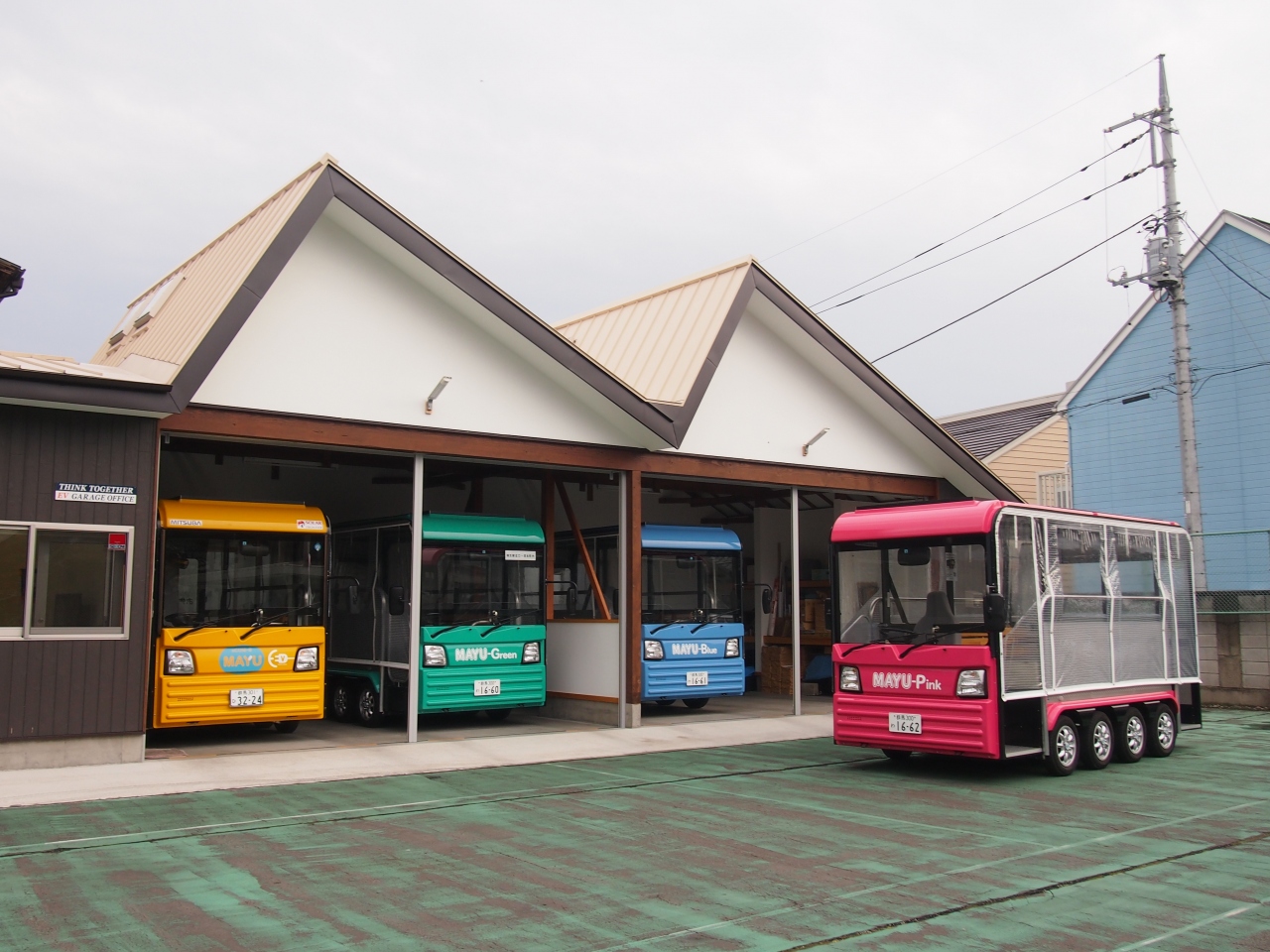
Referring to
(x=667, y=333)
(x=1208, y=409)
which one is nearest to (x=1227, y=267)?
(x=1208, y=409)

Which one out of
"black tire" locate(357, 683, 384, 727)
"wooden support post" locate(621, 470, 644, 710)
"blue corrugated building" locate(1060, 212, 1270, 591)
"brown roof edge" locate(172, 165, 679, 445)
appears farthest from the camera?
"blue corrugated building" locate(1060, 212, 1270, 591)

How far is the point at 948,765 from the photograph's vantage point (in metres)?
11.2

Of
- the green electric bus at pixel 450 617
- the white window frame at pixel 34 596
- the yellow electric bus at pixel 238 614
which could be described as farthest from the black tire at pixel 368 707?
the white window frame at pixel 34 596

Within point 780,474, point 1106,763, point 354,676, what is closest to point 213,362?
point 354,676

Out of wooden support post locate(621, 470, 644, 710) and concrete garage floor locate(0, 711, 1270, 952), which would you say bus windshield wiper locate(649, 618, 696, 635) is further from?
concrete garage floor locate(0, 711, 1270, 952)

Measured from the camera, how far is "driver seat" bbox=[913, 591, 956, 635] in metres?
10.2

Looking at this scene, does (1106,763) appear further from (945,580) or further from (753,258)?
(753,258)

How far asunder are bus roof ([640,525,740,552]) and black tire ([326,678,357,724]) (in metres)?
4.37

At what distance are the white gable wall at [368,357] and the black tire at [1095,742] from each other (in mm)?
6252

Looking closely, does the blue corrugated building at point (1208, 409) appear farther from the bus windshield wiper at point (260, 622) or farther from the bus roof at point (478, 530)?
the bus windshield wiper at point (260, 622)

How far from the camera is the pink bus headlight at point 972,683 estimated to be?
982 cm

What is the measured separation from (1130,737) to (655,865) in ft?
22.9

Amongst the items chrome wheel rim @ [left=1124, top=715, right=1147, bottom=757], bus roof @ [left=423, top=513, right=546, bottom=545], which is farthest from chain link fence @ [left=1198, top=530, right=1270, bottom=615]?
bus roof @ [left=423, top=513, right=546, bottom=545]

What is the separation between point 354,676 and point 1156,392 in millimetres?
17609
